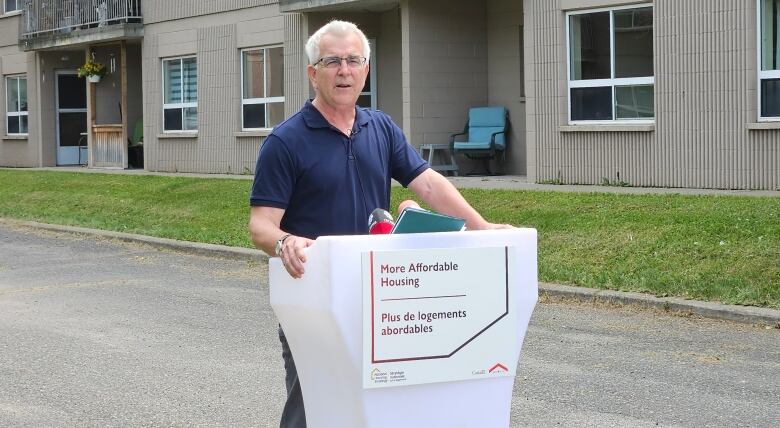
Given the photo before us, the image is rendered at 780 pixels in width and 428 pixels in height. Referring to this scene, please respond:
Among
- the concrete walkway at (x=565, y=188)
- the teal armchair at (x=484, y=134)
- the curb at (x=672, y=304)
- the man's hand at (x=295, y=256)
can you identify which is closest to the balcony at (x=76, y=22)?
the teal armchair at (x=484, y=134)

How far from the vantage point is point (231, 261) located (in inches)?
567

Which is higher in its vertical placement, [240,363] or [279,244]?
[279,244]

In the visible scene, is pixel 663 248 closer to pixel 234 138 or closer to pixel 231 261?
pixel 231 261

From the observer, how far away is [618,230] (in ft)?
42.5

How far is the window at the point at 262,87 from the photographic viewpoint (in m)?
25.7

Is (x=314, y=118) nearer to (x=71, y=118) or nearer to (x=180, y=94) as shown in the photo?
(x=180, y=94)

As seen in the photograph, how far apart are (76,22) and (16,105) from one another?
5.62 m

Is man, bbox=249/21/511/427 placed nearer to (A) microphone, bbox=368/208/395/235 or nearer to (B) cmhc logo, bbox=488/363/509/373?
(A) microphone, bbox=368/208/395/235

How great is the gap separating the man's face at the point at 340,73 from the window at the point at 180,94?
24324 millimetres

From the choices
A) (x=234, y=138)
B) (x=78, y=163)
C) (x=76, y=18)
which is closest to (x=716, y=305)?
(x=234, y=138)

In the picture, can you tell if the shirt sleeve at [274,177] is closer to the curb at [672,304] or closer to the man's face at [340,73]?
the man's face at [340,73]

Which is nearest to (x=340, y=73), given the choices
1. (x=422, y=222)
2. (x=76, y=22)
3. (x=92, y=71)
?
(x=422, y=222)

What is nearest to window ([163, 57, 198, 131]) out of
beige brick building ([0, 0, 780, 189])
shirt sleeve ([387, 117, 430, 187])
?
beige brick building ([0, 0, 780, 189])

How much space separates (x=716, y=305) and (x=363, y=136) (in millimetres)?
6158
